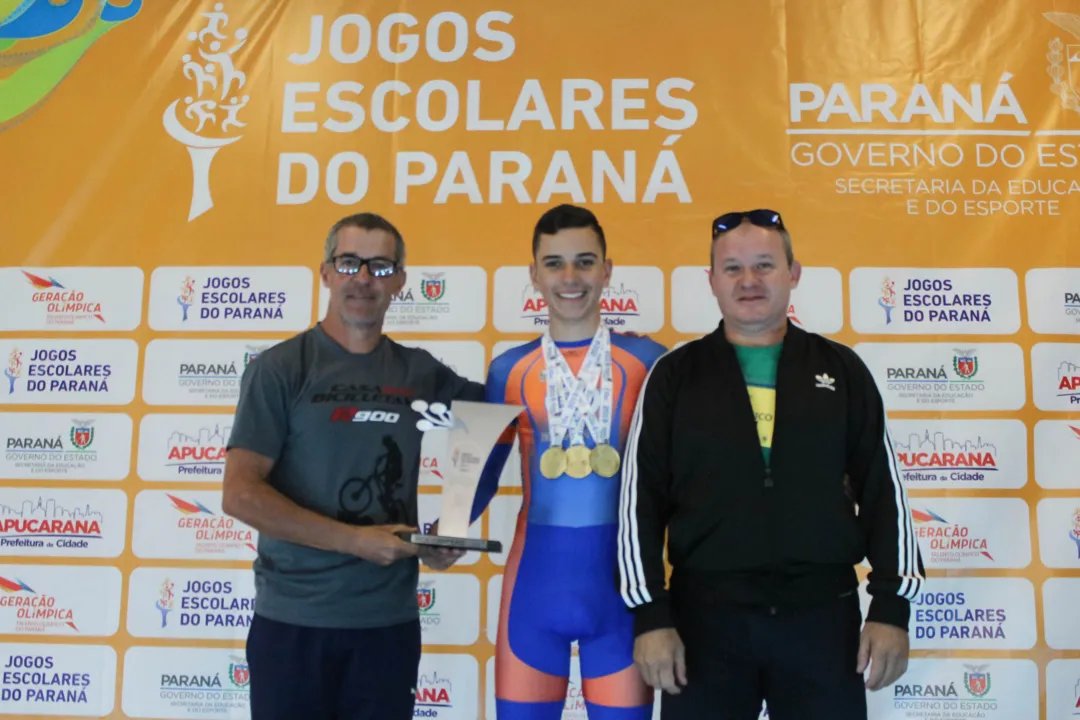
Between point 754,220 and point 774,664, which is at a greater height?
point 754,220

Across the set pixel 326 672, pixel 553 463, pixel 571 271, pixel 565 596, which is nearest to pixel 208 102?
pixel 571 271

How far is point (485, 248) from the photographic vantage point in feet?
10.6

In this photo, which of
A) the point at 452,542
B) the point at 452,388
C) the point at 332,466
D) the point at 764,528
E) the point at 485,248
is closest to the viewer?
the point at 764,528

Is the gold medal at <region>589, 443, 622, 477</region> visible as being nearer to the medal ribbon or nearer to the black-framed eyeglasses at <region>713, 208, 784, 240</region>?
the medal ribbon

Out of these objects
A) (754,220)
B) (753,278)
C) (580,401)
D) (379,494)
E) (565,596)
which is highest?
(754,220)

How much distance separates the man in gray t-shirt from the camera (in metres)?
1.97

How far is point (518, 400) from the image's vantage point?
2.26 metres

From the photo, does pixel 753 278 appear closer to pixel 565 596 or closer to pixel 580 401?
pixel 580 401

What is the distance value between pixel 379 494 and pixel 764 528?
0.92m

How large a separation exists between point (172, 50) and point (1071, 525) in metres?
3.94

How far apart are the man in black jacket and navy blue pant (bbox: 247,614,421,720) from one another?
0.63 m

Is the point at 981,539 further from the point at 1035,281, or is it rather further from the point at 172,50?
the point at 172,50

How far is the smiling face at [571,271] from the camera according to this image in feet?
7.18

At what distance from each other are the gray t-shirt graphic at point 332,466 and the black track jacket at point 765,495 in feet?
1.91
